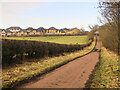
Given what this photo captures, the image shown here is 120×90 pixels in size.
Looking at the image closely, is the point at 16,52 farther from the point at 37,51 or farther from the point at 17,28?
the point at 17,28

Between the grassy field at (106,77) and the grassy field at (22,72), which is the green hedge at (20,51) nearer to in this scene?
the grassy field at (22,72)

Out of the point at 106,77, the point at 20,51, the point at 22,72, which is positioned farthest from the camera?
the point at 20,51

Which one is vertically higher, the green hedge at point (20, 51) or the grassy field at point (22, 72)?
the green hedge at point (20, 51)

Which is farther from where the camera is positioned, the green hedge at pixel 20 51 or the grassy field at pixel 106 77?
the green hedge at pixel 20 51

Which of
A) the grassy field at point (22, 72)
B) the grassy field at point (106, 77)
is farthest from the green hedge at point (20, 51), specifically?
the grassy field at point (106, 77)

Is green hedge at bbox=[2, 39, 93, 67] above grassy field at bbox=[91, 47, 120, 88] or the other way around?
above

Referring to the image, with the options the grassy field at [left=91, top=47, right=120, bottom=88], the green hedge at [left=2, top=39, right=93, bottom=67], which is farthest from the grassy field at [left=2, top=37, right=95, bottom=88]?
the grassy field at [left=91, top=47, right=120, bottom=88]

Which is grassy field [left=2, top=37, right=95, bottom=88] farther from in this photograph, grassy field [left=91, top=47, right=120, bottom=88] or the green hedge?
grassy field [left=91, top=47, right=120, bottom=88]

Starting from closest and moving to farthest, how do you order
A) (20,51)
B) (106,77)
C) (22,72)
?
(106,77), (22,72), (20,51)

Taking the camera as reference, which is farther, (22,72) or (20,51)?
(20,51)

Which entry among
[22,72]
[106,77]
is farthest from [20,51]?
Answer: [106,77]

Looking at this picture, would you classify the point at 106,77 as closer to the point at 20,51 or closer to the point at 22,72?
the point at 22,72

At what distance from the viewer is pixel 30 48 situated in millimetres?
12773

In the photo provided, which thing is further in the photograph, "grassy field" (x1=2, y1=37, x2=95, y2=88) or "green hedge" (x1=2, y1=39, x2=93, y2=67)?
"green hedge" (x1=2, y1=39, x2=93, y2=67)
